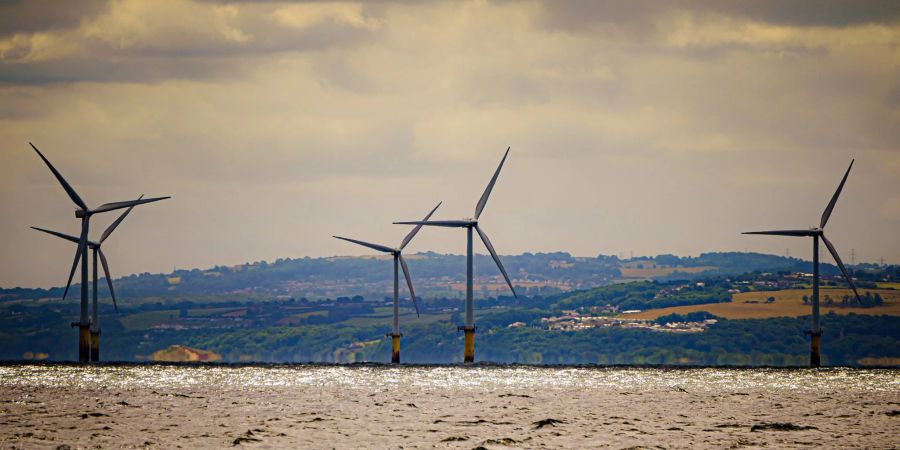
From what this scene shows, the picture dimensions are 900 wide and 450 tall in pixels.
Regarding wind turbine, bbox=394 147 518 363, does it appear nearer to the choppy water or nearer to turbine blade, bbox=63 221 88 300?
the choppy water

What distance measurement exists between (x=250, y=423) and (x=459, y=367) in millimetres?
52872

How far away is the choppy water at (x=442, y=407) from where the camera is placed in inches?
2785

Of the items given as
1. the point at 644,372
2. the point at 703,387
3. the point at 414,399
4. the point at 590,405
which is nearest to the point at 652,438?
the point at 590,405

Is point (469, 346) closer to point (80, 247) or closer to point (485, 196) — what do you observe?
point (485, 196)

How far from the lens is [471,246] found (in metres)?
121

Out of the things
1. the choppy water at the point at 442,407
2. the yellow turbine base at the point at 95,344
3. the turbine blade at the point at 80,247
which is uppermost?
the turbine blade at the point at 80,247

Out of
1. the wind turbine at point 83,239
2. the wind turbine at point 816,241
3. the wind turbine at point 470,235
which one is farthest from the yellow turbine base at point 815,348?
the wind turbine at point 83,239

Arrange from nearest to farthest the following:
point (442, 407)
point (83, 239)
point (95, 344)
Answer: point (442, 407), point (83, 239), point (95, 344)

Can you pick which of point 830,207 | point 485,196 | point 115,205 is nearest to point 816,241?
point 830,207

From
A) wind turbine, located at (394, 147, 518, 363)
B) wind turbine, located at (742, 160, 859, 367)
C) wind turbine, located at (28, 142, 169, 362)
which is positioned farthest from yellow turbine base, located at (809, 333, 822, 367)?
wind turbine, located at (28, 142, 169, 362)

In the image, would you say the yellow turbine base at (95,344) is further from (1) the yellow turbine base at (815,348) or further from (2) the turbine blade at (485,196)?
(1) the yellow turbine base at (815,348)

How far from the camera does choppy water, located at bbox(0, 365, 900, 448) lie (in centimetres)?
7075

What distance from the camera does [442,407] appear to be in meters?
89.6

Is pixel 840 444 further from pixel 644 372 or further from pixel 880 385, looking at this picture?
pixel 644 372
